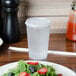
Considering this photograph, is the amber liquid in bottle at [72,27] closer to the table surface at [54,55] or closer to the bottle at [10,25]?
the table surface at [54,55]

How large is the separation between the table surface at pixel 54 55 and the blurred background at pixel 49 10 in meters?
0.11

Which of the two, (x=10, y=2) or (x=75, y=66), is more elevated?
(x=10, y=2)

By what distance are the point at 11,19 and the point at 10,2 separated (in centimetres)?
10

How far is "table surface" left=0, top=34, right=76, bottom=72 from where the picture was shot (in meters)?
1.02

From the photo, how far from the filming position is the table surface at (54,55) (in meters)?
1.02

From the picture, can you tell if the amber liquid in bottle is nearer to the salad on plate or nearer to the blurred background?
the blurred background

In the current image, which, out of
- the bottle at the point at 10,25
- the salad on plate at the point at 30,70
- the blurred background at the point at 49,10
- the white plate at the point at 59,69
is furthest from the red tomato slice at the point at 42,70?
the blurred background at the point at 49,10

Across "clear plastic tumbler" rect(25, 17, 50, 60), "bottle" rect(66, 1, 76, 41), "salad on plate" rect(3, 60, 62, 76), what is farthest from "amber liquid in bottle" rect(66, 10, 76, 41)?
"salad on plate" rect(3, 60, 62, 76)

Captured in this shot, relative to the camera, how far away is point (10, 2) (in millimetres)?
1136

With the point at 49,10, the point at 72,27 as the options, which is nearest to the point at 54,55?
the point at 72,27

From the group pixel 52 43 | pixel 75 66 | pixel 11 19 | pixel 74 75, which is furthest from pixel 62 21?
pixel 74 75

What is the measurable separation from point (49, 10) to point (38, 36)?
1.32 feet

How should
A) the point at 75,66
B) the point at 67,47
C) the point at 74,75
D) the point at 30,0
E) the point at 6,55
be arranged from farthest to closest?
the point at 30,0 → the point at 67,47 → the point at 6,55 → the point at 75,66 → the point at 74,75

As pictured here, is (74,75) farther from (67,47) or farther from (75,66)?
(67,47)
